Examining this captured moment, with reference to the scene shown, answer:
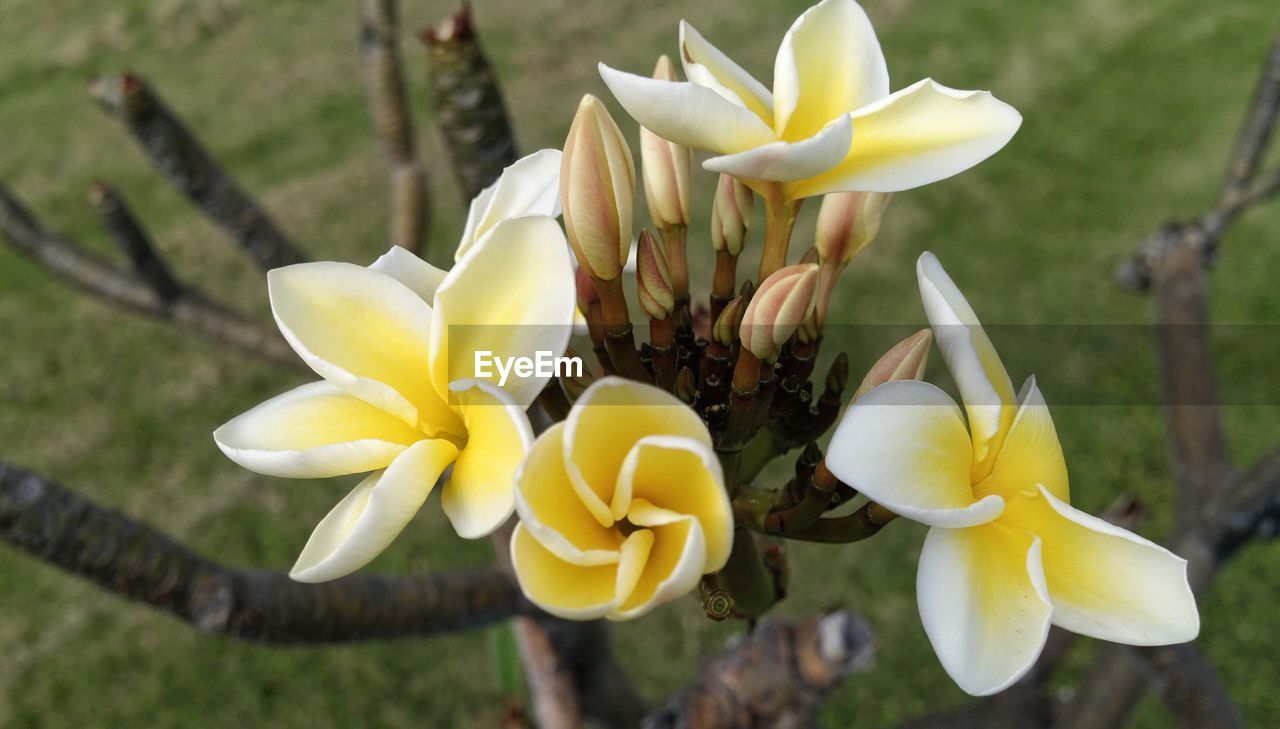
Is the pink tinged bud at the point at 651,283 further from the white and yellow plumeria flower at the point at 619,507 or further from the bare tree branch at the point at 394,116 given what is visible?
the bare tree branch at the point at 394,116

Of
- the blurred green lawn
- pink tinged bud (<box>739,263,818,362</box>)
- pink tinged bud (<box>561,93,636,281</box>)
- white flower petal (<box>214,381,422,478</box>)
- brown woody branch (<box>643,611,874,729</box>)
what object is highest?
pink tinged bud (<box>561,93,636,281</box>)

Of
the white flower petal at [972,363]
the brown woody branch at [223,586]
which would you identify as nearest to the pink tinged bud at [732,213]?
the white flower petal at [972,363]

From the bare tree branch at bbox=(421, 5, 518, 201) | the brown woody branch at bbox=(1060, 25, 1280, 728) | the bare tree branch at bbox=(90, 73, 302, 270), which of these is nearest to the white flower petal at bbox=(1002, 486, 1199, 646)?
the bare tree branch at bbox=(421, 5, 518, 201)

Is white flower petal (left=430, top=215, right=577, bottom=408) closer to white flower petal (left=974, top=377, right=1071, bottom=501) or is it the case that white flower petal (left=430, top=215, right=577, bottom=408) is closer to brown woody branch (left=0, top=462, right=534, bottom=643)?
white flower petal (left=974, top=377, right=1071, bottom=501)

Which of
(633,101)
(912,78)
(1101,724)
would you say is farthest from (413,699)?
(912,78)

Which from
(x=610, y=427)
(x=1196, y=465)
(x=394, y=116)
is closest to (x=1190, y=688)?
(x=1196, y=465)

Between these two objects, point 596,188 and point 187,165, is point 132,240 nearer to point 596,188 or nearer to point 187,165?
point 187,165
